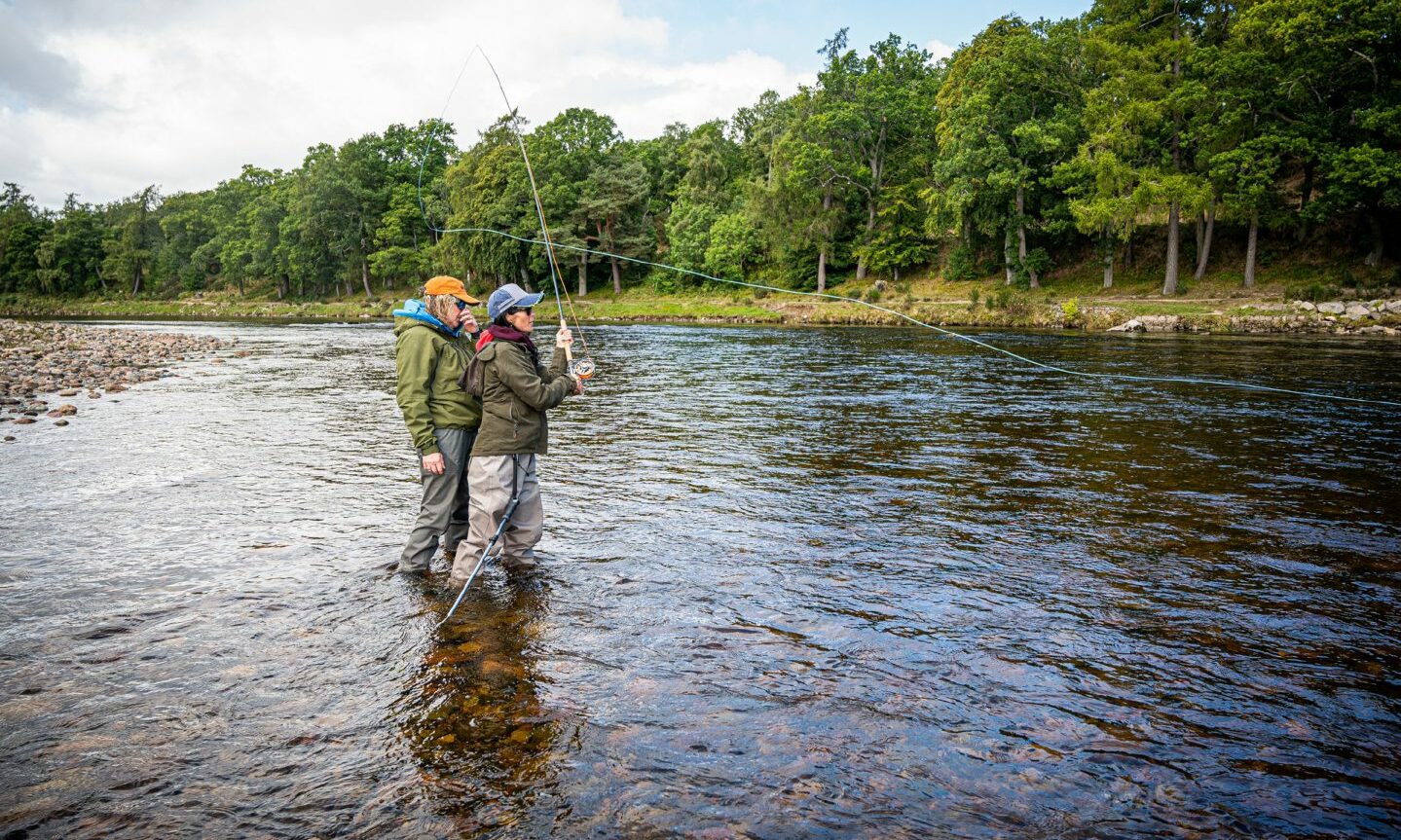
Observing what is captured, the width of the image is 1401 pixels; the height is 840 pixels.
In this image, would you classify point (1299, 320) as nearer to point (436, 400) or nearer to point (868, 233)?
point (868, 233)

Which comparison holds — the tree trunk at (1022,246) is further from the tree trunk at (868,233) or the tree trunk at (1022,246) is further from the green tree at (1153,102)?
the tree trunk at (868,233)

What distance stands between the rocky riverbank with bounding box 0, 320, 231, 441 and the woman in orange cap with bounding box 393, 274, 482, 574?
1044 cm

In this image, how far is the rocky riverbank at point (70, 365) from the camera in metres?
15.5

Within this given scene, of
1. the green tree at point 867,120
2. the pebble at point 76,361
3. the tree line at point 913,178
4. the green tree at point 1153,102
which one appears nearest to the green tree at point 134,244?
the tree line at point 913,178

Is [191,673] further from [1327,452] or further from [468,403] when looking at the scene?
[1327,452]

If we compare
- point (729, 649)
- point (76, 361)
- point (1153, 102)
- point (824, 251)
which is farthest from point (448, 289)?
point (824, 251)

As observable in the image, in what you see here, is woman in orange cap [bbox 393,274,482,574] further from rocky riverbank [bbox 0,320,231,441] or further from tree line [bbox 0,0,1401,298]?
rocky riverbank [bbox 0,320,231,441]

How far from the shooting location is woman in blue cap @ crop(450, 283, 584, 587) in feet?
19.6

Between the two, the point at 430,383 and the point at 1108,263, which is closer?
the point at 430,383

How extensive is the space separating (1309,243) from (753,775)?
4897 cm

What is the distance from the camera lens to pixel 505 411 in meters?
6.09

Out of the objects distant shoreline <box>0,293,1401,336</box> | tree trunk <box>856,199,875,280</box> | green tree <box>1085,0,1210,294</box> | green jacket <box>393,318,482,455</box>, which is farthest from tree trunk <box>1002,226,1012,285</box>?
green jacket <box>393,318,482,455</box>

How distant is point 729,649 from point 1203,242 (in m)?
46.5

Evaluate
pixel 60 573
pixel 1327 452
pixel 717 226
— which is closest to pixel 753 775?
pixel 60 573
